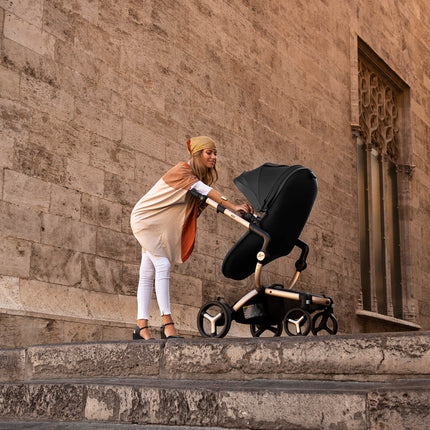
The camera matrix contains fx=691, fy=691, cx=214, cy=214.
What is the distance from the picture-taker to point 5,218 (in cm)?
529

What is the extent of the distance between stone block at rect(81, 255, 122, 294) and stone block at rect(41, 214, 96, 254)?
103mm

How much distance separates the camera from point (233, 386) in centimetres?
296

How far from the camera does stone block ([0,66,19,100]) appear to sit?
18.0 ft

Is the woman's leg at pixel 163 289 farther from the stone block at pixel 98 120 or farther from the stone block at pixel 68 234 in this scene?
the stone block at pixel 98 120

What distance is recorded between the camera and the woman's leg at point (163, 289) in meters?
4.32

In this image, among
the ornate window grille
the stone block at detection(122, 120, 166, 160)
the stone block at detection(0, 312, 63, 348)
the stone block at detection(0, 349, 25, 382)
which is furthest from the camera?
the ornate window grille

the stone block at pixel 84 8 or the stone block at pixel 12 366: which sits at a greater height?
the stone block at pixel 84 8

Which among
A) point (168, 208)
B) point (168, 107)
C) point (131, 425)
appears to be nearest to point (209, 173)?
point (168, 208)

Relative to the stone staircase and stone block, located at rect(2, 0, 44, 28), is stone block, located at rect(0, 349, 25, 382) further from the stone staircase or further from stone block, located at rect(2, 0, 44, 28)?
stone block, located at rect(2, 0, 44, 28)

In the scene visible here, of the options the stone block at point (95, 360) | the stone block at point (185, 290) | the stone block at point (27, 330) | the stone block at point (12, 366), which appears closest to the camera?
the stone block at point (95, 360)

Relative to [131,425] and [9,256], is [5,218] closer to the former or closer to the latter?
[9,256]

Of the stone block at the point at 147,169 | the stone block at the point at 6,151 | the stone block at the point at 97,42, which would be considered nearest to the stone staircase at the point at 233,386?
the stone block at the point at 6,151

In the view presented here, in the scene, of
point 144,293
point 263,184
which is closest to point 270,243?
point 263,184

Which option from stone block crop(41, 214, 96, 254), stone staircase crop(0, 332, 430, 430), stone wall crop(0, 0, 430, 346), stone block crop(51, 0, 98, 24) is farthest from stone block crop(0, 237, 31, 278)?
stone block crop(51, 0, 98, 24)
